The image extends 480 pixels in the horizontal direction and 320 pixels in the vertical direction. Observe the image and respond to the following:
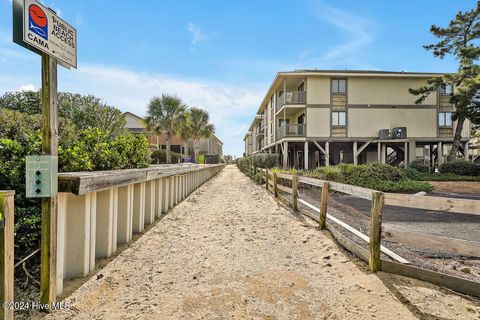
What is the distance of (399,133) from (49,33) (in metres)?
23.9

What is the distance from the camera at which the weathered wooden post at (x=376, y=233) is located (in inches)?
131

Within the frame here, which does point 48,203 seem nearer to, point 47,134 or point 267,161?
point 47,134

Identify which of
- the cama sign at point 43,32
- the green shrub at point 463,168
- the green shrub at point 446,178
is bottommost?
the green shrub at point 446,178

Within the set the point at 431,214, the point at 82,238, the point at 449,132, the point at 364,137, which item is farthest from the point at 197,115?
the point at 82,238

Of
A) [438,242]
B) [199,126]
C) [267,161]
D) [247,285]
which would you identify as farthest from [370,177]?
[199,126]

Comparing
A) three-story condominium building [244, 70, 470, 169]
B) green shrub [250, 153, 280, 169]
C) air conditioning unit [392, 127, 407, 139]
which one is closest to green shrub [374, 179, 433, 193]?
green shrub [250, 153, 280, 169]

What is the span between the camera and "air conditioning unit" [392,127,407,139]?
21.4 meters

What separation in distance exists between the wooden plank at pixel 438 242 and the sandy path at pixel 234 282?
60 centimetres

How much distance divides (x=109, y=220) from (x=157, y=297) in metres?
1.56

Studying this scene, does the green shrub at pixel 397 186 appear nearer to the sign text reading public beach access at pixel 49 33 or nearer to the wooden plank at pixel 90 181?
the wooden plank at pixel 90 181

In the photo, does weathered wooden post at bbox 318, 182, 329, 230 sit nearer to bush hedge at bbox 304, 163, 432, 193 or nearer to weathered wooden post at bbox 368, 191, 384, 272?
weathered wooden post at bbox 368, 191, 384, 272

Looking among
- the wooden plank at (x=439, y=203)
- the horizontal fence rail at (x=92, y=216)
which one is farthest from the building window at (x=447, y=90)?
the horizontal fence rail at (x=92, y=216)

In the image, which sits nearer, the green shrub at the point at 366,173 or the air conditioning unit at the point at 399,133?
the green shrub at the point at 366,173

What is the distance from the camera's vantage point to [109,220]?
12.8 feet
